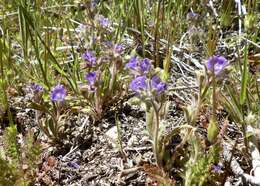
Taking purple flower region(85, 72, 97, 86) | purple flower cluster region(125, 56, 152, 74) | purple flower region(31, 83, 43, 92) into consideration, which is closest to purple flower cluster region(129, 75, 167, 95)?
purple flower cluster region(125, 56, 152, 74)

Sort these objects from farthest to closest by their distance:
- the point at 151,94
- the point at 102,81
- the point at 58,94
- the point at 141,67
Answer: the point at 102,81 → the point at 58,94 → the point at 141,67 → the point at 151,94

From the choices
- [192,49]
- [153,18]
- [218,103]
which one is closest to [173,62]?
[192,49]

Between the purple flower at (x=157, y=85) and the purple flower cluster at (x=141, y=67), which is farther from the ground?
the purple flower cluster at (x=141, y=67)

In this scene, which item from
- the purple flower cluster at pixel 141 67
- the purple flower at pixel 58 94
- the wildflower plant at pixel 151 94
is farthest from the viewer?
the purple flower at pixel 58 94

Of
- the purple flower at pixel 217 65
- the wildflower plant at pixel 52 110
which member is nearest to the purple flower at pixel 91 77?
the wildflower plant at pixel 52 110

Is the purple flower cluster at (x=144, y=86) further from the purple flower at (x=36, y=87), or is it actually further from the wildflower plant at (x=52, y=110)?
the purple flower at (x=36, y=87)

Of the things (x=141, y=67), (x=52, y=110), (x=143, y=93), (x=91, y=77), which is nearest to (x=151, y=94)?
(x=143, y=93)

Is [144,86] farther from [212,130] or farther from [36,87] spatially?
[36,87]

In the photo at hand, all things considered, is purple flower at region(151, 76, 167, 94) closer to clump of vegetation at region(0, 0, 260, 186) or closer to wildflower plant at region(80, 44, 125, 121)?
clump of vegetation at region(0, 0, 260, 186)

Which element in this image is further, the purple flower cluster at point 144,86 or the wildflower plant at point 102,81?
the wildflower plant at point 102,81

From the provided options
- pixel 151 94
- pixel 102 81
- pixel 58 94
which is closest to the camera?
pixel 151 94

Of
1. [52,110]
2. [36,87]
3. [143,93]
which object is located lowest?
[52,110]

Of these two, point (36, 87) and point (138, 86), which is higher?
point (138, 86)
